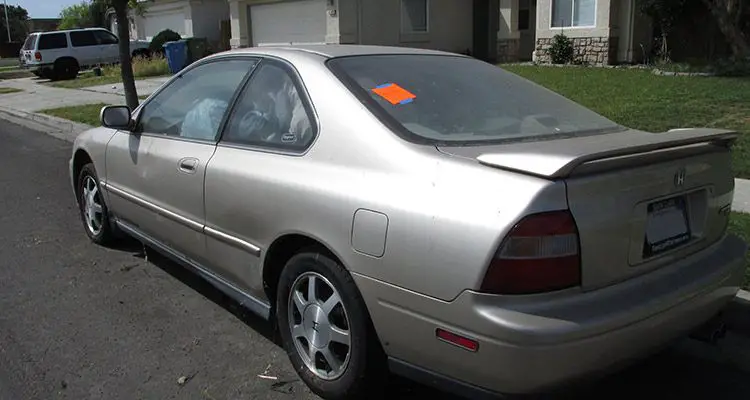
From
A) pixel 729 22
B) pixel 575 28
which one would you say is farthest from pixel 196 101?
pixel 575 28

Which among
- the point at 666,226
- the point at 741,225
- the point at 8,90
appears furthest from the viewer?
the point at 8,90

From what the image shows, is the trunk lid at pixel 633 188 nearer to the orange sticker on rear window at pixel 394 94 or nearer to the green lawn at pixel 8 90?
the orange sticker on rear window at pixel 394 94

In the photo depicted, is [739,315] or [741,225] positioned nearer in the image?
[739,315]

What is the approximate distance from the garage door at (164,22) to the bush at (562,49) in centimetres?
1949

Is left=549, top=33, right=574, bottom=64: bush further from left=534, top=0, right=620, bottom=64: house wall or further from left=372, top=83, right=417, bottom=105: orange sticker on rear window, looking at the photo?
left=372, top=83, right=417, bottom=105: orange sticker on rear window

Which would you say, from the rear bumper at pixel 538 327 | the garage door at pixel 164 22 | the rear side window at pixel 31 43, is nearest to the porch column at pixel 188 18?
the garage door at pixel 164 22

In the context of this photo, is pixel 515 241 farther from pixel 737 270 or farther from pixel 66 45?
pixel 66 45

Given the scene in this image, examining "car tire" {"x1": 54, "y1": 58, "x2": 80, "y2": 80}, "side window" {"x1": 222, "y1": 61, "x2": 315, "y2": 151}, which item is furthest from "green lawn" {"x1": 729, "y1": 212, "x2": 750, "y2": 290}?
"car tire" {"x1": 54, "y1": 58, "x2": 80, "y2": 80}

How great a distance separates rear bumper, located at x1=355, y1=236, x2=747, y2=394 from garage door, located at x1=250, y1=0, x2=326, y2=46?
20.8 metres

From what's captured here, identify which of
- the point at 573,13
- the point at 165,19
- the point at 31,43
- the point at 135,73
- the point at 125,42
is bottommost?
the point at 135,73

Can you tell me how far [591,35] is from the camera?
17828 millimetres

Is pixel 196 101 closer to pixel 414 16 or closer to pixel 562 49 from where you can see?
pixel 562 49

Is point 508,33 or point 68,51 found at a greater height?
point 508,33

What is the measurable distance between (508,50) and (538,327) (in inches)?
768
